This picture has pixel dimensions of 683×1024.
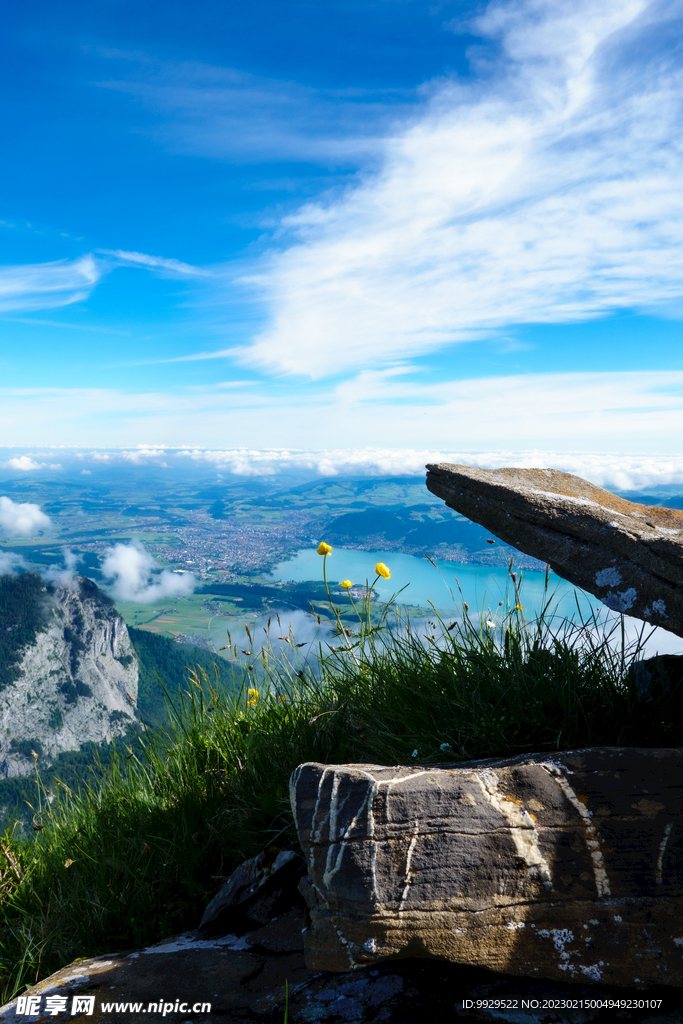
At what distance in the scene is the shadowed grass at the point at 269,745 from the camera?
391 cm

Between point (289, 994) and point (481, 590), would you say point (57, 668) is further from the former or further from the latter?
point (289, 994)

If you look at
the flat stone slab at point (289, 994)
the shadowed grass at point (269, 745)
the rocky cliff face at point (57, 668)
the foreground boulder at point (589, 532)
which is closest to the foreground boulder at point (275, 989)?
the flat stone slab at point (289, 994)

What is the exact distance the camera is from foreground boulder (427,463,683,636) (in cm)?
388

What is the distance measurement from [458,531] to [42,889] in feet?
331

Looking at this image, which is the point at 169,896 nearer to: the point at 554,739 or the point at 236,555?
the point at 554,739

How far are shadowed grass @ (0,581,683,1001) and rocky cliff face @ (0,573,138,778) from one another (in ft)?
485

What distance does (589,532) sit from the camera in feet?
14.0

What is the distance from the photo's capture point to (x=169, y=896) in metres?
4.09

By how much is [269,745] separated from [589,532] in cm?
349

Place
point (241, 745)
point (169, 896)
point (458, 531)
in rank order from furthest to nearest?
point (458, 531)
point (241, 745)
point (169, 896)

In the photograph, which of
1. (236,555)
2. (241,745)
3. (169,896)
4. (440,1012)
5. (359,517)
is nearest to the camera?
(440,1012)

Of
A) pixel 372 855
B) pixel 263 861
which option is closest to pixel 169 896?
pixel 263 861

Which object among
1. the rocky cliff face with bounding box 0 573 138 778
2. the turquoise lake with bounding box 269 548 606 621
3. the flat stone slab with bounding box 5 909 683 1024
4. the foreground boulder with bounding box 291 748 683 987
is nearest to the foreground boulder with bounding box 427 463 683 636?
the turquoise lake with bounding box 269 548 606 621

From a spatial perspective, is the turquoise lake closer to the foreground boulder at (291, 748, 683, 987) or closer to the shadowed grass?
the shadowed grass
